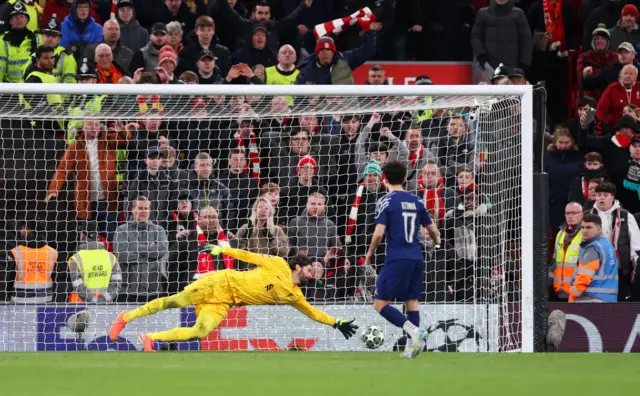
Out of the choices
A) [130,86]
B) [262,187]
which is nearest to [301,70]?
[262,187]

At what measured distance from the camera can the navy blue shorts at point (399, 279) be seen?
9.88 m

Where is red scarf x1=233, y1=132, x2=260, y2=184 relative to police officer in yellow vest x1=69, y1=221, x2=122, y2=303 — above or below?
above

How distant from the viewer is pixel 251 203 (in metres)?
12.8

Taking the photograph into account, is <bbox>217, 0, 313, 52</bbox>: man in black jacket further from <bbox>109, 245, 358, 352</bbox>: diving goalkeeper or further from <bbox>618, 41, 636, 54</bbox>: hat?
<bbox>109, 245, 358, 352</bbox>: diving goalkeeper

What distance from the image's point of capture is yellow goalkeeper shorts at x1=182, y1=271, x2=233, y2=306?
1092 centimetres

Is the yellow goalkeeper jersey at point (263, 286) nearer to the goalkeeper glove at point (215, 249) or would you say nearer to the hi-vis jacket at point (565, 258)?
the goalkeeper glove at point (215, 249)

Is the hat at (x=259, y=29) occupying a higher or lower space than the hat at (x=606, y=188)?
higher

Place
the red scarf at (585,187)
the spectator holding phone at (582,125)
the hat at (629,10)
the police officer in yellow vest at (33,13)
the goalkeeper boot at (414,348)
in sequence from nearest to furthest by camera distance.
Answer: the goalkeeper boot at (414,348) → the red scarf at (585,187) → the spectator holding phone at (582,125) → the police officer in yellow vest at (33,13) → the hat at (629,10)

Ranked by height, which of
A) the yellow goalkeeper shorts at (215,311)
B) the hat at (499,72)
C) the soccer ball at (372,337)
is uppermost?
the hat at (499,72)

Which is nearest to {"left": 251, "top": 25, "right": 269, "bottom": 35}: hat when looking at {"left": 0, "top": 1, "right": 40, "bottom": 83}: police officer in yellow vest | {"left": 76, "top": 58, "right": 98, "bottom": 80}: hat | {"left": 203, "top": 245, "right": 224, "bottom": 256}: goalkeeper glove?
{"left": 76, "top": 58, "right": 98, "bottom": 80}: hat

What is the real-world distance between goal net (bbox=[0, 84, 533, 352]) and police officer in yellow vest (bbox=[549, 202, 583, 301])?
1.66 feet

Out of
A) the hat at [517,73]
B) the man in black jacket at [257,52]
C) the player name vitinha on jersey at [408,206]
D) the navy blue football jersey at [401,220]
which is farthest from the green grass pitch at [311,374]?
the man in black jacket at [257,52]

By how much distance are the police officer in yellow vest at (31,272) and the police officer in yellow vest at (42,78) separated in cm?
130

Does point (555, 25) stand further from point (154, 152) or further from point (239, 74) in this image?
point (154, 152)
